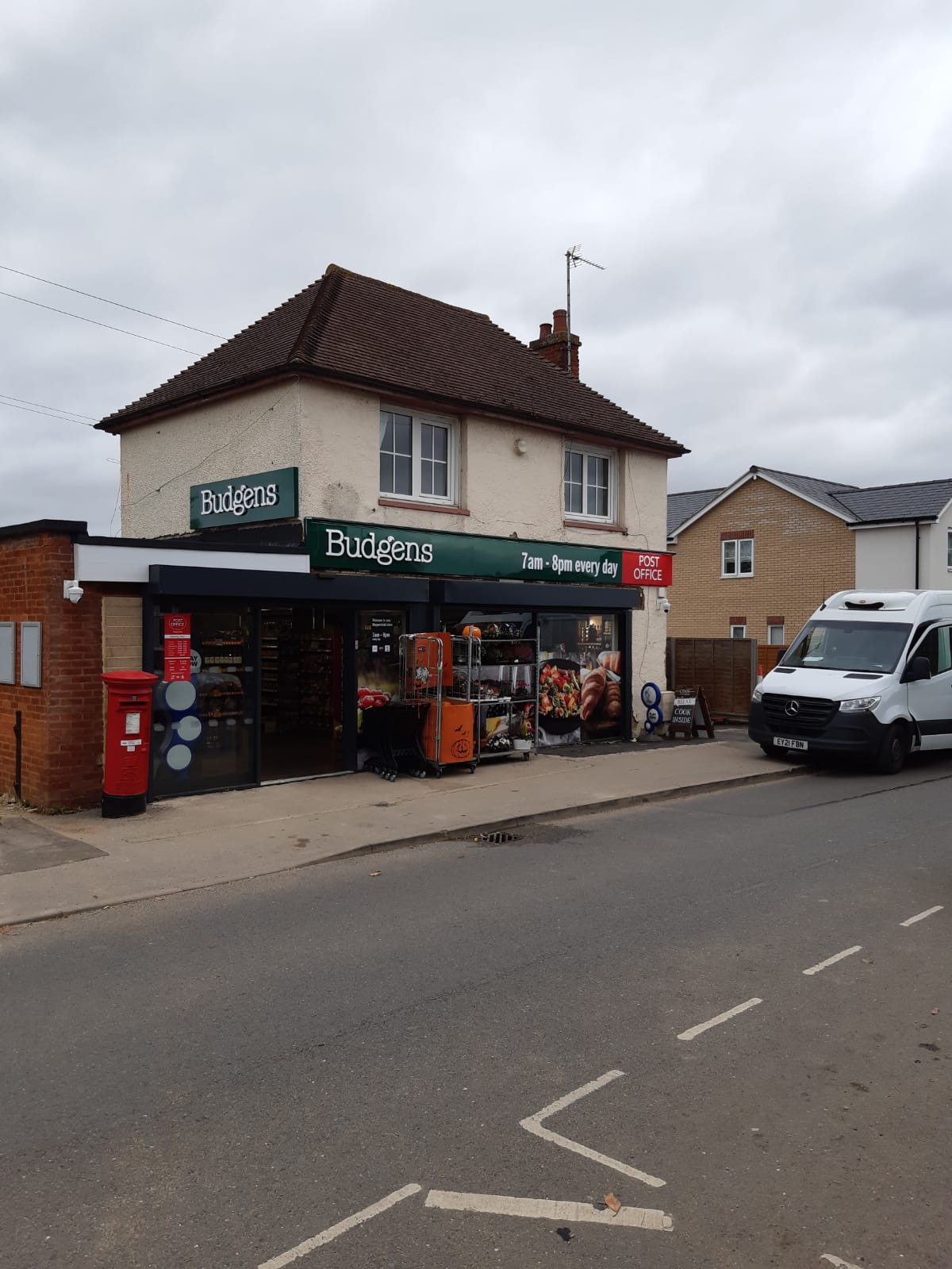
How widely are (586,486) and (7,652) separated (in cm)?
949

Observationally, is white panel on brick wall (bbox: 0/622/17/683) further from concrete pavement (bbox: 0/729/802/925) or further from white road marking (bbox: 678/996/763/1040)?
white road marking (bbox: 678/996/763/1040)

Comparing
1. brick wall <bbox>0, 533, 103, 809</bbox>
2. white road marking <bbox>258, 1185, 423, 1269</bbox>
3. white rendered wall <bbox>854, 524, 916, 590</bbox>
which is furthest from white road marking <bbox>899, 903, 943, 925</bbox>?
white rendered wall <bbox>854, 524, 916, 590</bbox>

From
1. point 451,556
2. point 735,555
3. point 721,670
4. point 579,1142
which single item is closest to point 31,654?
point 451,556

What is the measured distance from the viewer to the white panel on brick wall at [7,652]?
10891 mm

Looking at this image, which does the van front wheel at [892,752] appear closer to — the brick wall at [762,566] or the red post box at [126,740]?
the red post box at [126,740]

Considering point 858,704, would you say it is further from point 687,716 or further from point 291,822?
point 291,822

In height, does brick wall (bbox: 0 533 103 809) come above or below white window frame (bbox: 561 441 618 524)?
below

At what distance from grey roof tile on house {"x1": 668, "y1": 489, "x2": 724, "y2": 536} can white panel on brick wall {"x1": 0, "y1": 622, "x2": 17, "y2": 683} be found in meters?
27.2

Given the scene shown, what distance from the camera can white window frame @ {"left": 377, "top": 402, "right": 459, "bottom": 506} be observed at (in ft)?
44.2

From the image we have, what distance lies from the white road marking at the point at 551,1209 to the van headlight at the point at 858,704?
434 inches

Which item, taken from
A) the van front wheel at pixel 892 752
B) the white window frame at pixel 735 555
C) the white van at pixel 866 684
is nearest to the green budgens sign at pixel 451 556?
the white van at pixel 866 684

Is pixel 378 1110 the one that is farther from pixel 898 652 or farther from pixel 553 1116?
pixel 898 652

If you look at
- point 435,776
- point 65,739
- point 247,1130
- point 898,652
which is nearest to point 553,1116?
point 247,1130

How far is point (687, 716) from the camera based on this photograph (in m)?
17.2
